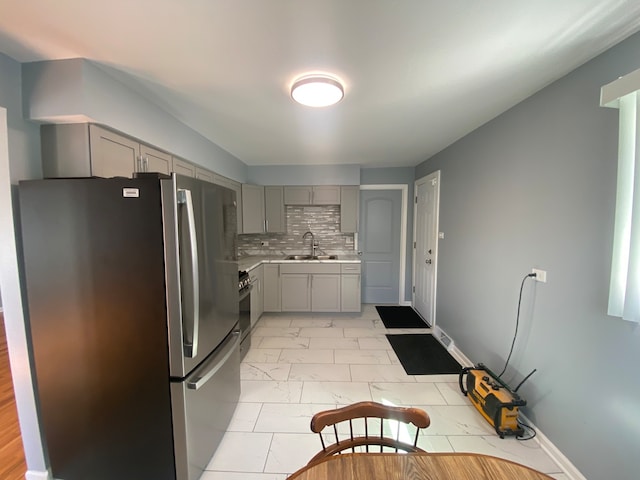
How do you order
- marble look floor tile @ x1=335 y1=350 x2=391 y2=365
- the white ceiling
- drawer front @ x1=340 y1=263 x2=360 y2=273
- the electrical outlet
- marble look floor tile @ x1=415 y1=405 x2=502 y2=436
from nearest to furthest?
the white ceiling < the electrical outlet < marble look floor tile @ x1=415 y1=405 x2=502 y2=436 < marble look floor tile @ x1=335 y1=350 x2=391 y2=365 < drawer front @ x1=340 y1=263 x2=360 y2=273

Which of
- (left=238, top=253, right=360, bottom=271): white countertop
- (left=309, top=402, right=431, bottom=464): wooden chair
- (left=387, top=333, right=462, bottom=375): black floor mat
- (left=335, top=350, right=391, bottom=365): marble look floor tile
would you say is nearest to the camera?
(left=309, top=402, right=431, bottom=464): wooden chair

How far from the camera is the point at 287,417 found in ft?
6.68

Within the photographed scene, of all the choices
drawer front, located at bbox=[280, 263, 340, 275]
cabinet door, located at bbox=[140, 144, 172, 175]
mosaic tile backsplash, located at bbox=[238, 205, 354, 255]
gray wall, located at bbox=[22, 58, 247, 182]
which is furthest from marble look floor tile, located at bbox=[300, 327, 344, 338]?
gray wall, located at bbox=[22, 58, 247, 182]

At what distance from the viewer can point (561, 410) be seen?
1.62 meters

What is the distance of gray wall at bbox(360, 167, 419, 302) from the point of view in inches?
177

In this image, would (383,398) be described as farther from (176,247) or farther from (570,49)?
(570,49)

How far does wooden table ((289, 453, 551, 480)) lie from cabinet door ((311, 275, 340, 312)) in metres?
3.14

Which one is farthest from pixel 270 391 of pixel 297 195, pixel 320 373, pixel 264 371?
pixel 297 195

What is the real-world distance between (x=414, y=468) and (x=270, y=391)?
179cm

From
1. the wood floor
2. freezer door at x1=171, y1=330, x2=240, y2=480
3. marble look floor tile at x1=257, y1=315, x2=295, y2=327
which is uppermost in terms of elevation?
freezer door at x1=171, y1=330, x2=240, y2=480

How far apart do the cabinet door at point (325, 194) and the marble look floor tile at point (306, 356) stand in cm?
226

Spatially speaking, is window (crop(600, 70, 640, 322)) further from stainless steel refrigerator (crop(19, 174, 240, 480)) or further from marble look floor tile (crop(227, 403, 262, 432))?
marble look floor tile (crop(227, 403, 262, 432))

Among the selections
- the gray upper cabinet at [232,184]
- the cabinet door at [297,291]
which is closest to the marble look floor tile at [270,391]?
the cabinet door at [297,291]

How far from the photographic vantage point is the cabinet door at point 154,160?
191 cm
